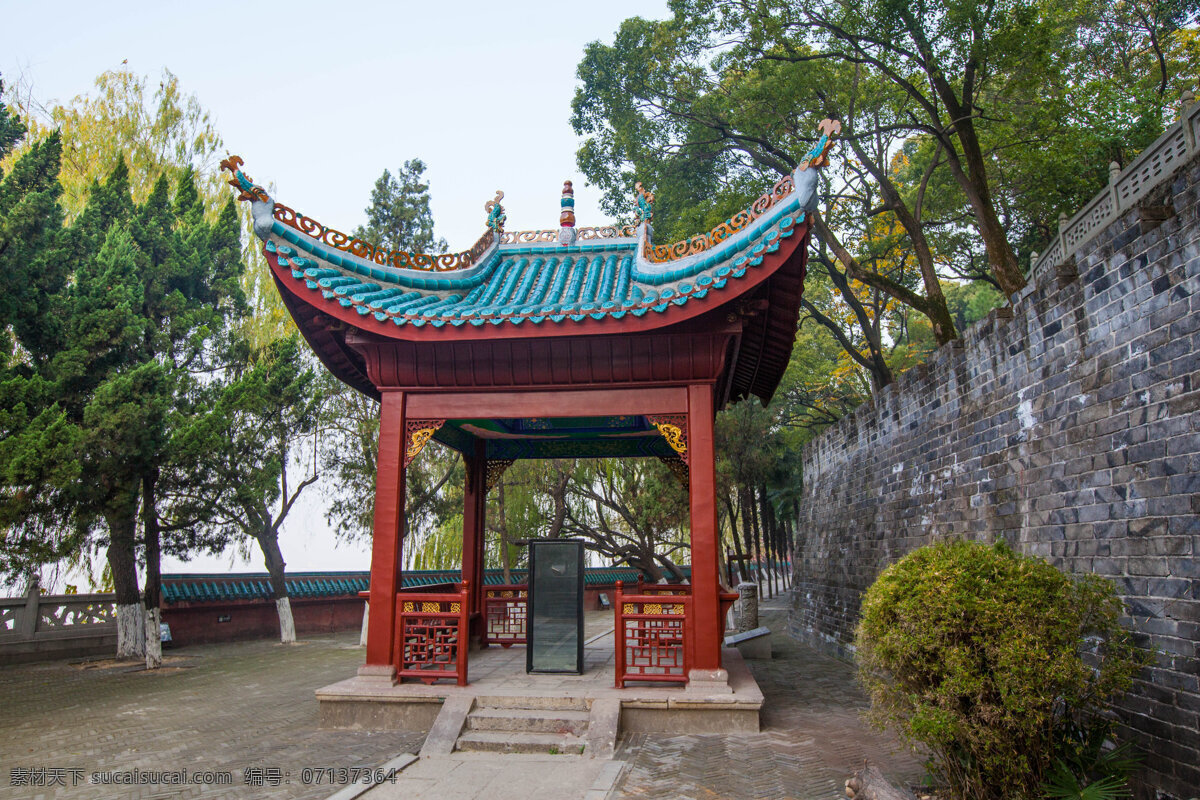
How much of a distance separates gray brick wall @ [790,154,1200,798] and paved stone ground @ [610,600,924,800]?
1.84 meters

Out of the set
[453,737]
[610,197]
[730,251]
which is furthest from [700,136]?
[453,737]

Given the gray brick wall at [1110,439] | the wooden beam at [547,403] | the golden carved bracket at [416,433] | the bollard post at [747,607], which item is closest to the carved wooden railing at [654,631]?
the wooden beam at [547,403]

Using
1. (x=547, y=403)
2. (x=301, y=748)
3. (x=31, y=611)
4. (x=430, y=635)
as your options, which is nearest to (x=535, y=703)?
(x=430, y=635)

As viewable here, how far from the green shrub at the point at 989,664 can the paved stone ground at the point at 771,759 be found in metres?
0.93

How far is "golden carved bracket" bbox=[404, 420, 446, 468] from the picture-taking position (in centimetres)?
731

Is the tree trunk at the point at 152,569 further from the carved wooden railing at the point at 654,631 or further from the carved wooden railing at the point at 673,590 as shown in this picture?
the carved wooden railing at the point at 654,631

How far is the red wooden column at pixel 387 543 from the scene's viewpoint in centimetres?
684

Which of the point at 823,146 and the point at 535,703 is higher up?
the point at 823,146

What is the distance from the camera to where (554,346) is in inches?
281

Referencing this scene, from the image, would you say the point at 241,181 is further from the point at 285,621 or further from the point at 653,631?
the point at 285,621

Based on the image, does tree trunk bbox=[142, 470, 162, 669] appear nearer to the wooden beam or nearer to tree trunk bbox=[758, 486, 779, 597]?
the wooden beam

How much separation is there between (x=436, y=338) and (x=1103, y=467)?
553cm

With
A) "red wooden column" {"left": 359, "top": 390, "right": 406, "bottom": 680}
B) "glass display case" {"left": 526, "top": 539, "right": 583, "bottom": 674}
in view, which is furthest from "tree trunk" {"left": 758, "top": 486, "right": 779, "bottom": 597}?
"red wooden column" {"left": 359, "top": 390, "right": 406, "bottom": 680}

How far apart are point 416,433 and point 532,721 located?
9.73 ft
